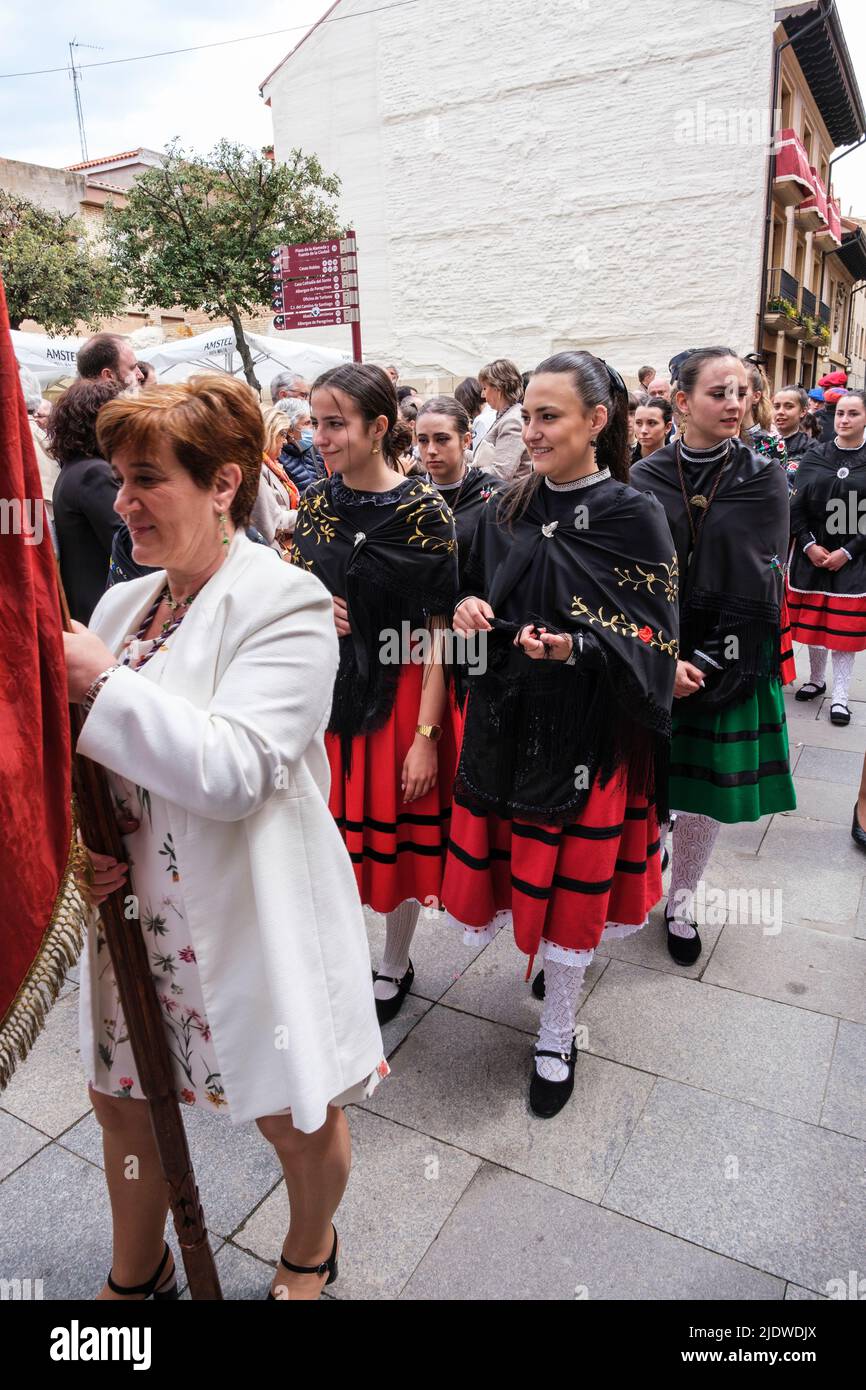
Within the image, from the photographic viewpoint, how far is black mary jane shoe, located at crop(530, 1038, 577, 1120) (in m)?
2.49

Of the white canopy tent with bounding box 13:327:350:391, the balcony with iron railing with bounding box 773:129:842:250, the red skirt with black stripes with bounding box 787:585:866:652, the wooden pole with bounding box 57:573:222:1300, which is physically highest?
the balcony with iron railing with bounding box 773:129:842:250

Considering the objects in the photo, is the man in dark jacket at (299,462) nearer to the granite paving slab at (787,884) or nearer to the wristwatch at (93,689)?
the granite paving slab at (787,884)

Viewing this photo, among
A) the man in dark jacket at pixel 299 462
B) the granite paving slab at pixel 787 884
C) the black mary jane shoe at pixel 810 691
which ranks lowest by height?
the black mary jane shoe at pixel 810 691

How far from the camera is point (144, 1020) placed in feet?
5.04

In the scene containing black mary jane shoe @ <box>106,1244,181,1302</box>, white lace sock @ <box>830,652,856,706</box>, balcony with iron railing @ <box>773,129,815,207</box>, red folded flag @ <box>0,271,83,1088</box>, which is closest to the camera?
red folded flag @ <box>0,271,83,1088</box>

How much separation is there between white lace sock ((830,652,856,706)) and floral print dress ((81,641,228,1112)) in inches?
203

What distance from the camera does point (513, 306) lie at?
1897 centimetres

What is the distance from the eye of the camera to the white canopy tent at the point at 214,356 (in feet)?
32.0

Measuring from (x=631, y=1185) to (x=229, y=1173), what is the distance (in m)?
1.03

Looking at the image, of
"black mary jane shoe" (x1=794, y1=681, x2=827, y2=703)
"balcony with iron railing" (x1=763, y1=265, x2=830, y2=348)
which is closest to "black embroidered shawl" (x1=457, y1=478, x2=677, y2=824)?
"black mary jane shoe" (x1=794, y1=681, x2=827, y2=703)

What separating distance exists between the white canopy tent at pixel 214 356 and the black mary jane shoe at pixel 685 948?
28.7 ft

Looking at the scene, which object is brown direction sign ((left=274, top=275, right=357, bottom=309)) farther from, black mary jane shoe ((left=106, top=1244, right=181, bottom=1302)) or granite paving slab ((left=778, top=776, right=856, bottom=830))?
black mary jane shoe ((left=106, top=1244, right=181, bottom=1302))

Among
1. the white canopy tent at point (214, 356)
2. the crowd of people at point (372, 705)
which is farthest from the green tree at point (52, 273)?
the crowd of people at point (372, 705)

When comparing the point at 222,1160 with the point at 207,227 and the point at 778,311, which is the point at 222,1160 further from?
the point at 778,311
